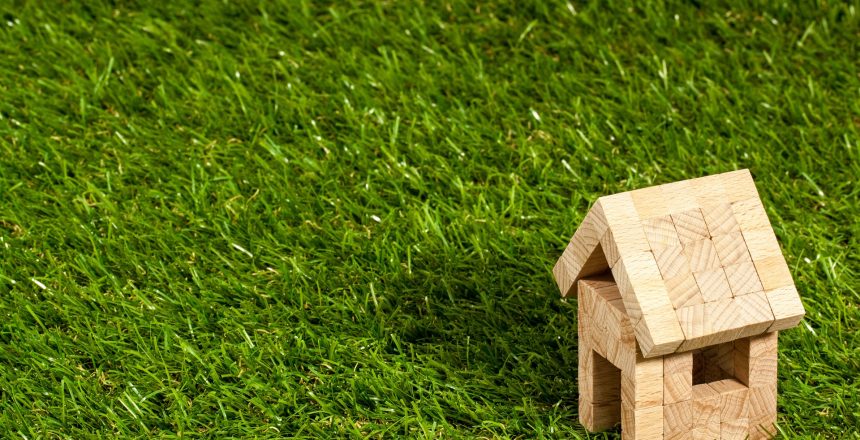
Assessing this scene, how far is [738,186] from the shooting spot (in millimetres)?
3059

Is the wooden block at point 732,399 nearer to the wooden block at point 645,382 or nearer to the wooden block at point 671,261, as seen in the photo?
the wooden block at point 645,382

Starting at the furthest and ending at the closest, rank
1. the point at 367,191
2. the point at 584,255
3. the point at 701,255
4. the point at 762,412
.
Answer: the point at 367,191 → the point at 762,412 → the point at 584,255 → the point at 701,255

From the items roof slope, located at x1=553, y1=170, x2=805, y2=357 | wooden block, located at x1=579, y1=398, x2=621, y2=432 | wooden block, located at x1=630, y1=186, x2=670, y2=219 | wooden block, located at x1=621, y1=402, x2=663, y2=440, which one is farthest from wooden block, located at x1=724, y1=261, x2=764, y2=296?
wooden block, located at x1=579, y1=398, x2=621, y2=432

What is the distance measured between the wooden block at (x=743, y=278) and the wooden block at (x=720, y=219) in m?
0.09

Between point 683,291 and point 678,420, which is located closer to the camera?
point 683,291

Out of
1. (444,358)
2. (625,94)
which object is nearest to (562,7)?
(625,94)

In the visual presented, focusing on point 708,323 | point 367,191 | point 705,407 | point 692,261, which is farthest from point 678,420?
point 367,191

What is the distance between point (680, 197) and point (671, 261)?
17 cm

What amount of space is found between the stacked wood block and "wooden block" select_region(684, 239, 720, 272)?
21cm

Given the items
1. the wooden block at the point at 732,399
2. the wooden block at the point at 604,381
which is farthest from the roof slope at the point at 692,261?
A: the wooden block at the point at 604,381

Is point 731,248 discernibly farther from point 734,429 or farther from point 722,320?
point 734,429

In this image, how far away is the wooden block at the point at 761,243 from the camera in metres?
3.03

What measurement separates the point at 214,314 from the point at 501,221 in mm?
998

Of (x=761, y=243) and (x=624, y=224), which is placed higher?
(x=624, y=224)
